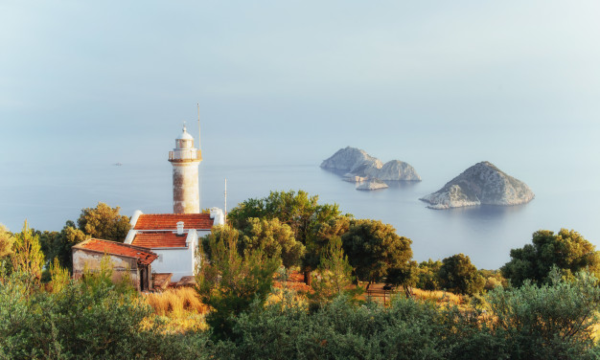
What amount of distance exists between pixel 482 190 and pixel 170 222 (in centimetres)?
11452

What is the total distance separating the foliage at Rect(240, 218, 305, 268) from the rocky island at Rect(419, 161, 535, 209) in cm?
9472

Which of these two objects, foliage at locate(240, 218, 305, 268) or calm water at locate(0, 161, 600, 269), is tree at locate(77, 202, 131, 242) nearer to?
foliage at locate(240, 218, 305, 268)

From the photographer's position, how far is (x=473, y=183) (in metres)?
124

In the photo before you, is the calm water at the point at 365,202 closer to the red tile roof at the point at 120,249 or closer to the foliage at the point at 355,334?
the red tile roof at the point at 120,249

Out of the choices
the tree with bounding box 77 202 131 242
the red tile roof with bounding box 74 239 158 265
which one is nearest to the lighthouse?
the tree with bounding box 77 202 131 242

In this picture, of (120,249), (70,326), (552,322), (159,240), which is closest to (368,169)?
(159,240)

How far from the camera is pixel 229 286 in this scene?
31.2 ft

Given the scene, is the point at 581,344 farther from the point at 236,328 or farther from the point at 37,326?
the point at 37,326

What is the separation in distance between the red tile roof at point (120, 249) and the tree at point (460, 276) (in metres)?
13.6

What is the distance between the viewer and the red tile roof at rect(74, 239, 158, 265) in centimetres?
1686

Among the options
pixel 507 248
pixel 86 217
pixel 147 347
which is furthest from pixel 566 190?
pixel 147 347

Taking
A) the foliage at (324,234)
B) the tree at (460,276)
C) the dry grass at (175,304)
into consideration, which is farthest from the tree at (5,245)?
the tree at (460,276)

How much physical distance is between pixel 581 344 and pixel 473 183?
125 m

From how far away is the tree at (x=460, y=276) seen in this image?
20.8m
